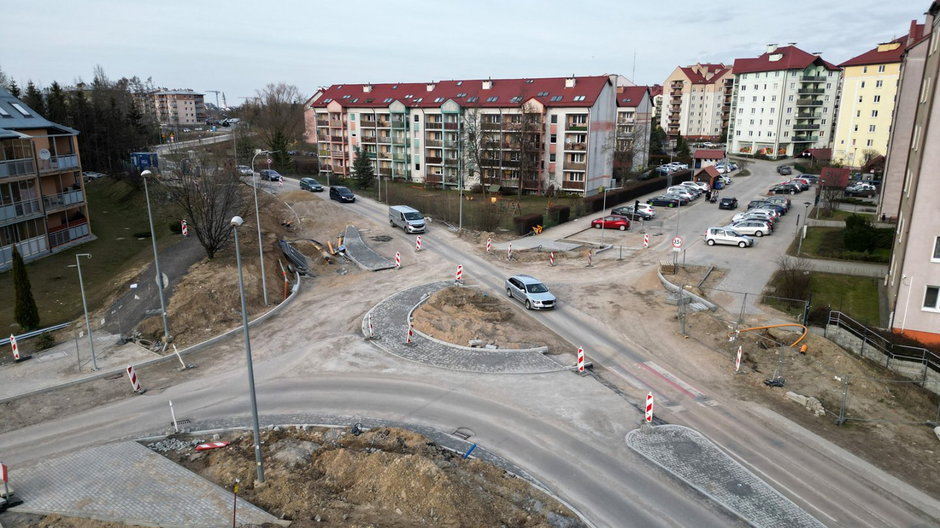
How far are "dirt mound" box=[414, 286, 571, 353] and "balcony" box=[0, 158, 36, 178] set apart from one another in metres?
29.0

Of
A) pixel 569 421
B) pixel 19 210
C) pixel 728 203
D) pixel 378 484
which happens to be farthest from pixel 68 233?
pixel 728 203

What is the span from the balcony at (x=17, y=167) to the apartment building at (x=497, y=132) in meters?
33.3

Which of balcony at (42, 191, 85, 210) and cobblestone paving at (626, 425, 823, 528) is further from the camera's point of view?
balcony at (42, 191, 85, 210)

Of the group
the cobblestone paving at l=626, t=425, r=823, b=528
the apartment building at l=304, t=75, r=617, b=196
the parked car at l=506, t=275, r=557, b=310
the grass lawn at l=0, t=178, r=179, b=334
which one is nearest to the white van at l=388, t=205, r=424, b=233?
the apartment building at l=304, t=75, r=617, b=196

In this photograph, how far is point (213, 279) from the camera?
96.7 ft

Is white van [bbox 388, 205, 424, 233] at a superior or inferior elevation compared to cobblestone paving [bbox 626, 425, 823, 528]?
superior

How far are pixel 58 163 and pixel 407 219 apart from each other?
1016 inches

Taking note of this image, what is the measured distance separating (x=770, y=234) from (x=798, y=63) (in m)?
66.9

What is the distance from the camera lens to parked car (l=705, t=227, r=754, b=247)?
134 feet

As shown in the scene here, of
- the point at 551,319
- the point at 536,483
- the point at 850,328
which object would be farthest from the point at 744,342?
the point at 536,483

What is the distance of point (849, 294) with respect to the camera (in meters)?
30.6

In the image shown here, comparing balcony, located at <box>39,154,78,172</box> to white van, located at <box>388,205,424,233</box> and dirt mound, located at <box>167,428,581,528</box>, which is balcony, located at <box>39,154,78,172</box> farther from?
dirt mound, located at <box>167,428,581,528</box>

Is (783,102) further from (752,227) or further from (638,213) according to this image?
(752,227)

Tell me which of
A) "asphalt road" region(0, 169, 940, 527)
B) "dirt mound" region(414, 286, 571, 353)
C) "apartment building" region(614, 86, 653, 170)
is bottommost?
"asphalt road" region(0, 169, 940, 527)
